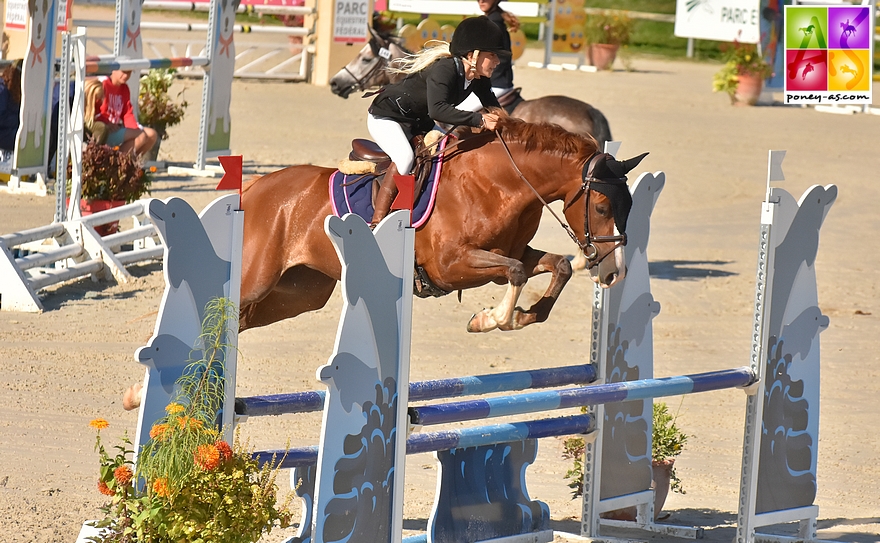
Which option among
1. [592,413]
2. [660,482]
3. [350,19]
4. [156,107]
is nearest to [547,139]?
[592,413]

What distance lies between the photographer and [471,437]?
11.5ft

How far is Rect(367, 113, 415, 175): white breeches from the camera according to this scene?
13.8 ft

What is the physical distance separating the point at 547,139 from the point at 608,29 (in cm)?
1724

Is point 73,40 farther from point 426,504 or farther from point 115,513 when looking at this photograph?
point 115,513

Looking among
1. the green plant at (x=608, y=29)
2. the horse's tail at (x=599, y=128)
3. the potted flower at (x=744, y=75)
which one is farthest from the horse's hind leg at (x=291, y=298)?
the green plant at (x=608, y=29)

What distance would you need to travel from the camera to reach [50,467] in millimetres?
4219

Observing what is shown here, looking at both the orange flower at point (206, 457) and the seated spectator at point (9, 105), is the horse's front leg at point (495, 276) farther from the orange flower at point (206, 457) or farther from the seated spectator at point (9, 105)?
the seated spectator at point (9, 105)

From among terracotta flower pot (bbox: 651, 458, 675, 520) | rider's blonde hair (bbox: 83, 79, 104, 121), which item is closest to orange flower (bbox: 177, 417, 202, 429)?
terracotta flower pot (bbox: 651, 458, 675, 520)

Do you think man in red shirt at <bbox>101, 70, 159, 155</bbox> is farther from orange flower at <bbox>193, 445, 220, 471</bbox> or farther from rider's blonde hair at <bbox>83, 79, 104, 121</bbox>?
orange flower at <bbox>193, 445, 220, 471</bbox>

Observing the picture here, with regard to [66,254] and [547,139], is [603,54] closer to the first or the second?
[66,254]

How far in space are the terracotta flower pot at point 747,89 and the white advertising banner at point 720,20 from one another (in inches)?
46.2

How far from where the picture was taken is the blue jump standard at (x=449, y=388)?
3086 millimetres

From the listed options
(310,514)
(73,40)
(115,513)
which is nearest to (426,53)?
(310,514)

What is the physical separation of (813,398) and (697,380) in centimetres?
54
